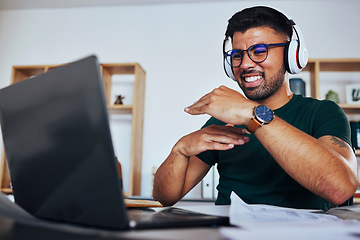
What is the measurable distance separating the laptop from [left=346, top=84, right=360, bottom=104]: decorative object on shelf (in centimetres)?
282

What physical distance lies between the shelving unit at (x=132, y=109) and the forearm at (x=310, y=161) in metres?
2.20

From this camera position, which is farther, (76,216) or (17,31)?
(17,31)

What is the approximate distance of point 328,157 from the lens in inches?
30.3

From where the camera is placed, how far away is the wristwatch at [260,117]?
772 mm

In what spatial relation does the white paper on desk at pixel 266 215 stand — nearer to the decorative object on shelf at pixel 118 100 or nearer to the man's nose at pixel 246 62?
the man's nose at pixel 246 62

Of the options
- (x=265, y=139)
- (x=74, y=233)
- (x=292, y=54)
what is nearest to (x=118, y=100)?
(x=292, y=54)

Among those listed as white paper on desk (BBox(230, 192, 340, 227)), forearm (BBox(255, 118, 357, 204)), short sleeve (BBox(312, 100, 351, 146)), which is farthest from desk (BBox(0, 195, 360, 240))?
short sleeve (BBox(312, 100, 351, 146))

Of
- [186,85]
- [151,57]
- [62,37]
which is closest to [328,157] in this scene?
[186,85]

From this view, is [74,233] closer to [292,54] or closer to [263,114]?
[263,114]

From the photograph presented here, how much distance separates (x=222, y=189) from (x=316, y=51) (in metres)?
2.45

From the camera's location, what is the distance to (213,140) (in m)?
0.94

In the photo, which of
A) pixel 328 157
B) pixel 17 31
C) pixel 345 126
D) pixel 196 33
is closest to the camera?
pixel 328 157

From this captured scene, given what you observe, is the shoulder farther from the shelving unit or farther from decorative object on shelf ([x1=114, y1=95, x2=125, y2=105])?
decorative object on shelf ([x1=114, y1=95, x2=125, y2=105])

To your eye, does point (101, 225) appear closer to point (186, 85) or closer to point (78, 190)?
point (78, 190)
